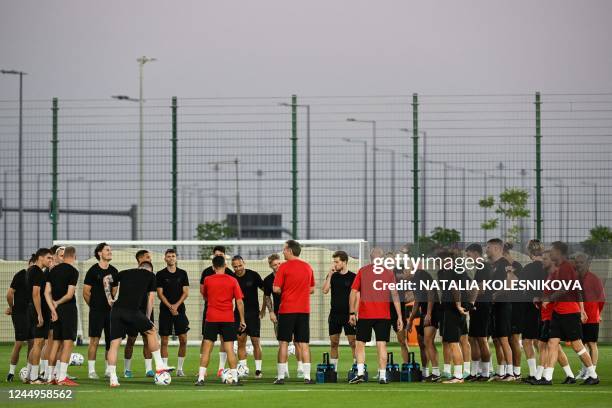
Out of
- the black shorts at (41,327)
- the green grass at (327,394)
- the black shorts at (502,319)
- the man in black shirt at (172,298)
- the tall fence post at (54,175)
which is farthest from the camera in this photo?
the tall fence post at (54,175)

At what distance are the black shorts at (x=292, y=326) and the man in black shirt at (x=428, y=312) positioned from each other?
2.04 metres

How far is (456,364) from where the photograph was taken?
20.9 m

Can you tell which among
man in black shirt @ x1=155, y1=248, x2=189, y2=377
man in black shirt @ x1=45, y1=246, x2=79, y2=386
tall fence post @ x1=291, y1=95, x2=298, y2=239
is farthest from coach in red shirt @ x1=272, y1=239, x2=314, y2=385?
tall fence post @ x1=291, y1=95, x2=298, y2=239

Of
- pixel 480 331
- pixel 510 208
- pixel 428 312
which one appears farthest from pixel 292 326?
pixel 510 208

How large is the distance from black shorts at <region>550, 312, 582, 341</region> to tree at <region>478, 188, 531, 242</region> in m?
11.0

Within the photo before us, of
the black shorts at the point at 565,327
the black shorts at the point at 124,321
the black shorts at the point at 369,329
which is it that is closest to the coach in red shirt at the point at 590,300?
the black shorts at the point at 565,327

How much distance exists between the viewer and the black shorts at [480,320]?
21.6 meters

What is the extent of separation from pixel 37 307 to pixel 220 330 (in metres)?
3.04

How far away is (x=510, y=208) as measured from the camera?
37.1 meters

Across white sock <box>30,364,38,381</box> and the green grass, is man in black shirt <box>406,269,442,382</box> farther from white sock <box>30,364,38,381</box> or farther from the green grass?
white sock <box>30,364,38,381</box>

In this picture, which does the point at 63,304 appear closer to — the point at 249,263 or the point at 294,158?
the point at 294,158

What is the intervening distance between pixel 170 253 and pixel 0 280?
545 inches

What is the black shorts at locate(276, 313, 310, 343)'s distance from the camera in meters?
21.2

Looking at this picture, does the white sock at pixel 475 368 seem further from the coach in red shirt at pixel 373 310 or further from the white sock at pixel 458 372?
the coach in red shirt at pixel 373 310
